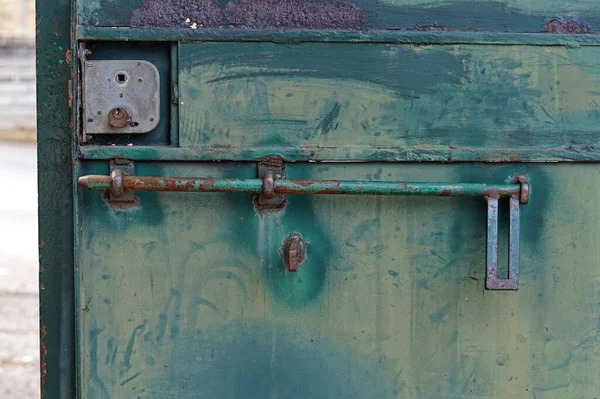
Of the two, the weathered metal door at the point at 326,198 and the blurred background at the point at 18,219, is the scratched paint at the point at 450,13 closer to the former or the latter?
the weathered metal door at the point at 326,198

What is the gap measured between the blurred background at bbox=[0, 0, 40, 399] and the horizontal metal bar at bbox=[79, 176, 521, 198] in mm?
2254

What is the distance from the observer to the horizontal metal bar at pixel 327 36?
148 centimetres

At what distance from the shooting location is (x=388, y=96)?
4.93 ft

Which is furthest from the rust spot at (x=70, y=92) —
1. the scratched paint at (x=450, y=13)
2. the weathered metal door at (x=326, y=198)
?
the scratched paint at (x=450, y=13)

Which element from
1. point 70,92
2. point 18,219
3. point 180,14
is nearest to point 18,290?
point 18,219

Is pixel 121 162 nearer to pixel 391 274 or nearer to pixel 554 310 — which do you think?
pixel 391 274

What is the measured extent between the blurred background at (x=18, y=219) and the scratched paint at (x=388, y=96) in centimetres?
235

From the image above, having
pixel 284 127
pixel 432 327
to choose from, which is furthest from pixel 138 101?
pixel 432 327

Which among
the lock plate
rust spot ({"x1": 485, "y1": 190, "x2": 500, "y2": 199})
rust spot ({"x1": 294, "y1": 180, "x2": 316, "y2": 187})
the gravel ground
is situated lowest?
the gravel ground

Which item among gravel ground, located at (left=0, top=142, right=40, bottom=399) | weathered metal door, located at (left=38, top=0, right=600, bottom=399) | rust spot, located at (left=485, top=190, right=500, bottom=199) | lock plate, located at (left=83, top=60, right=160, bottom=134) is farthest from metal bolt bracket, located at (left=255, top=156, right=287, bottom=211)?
gravel ground, located at (left=0, top=142, right=40, bottom=399)

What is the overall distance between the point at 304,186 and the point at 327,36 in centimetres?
29

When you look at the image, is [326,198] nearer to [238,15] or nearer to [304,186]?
[304,186]

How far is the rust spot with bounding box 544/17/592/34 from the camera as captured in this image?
1.50m

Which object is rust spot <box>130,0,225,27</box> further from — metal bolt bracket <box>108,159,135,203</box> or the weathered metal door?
metal bolt bracket <box>108,159,135,203</box>
